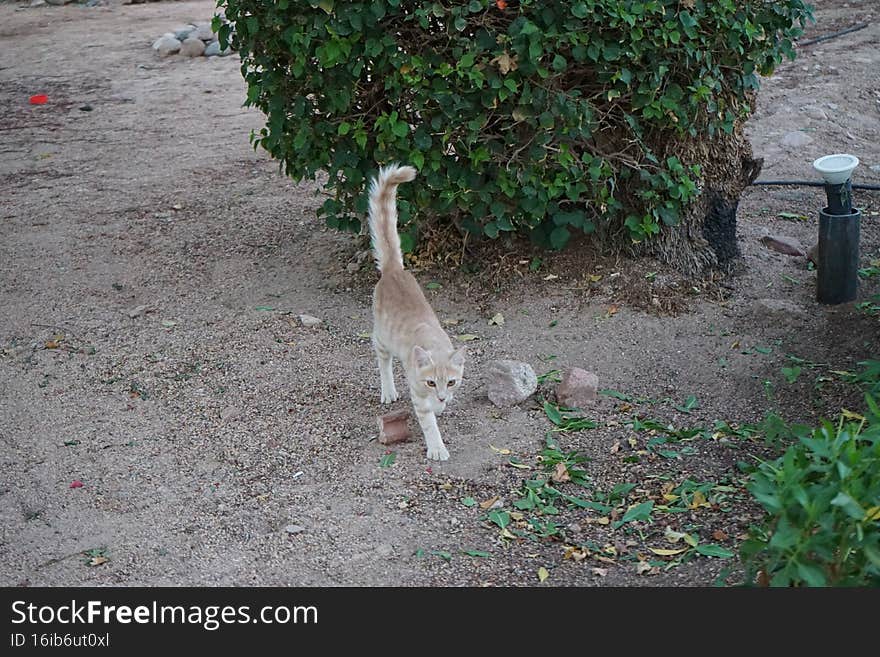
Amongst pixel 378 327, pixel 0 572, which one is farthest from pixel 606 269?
pixel 0 572

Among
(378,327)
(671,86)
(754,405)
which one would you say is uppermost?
(671,86)

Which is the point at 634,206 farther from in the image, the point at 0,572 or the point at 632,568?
the point at 0,572

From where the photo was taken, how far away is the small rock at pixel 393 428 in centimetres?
505

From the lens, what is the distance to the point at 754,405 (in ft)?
17.5

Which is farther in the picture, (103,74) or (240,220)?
(103,74)

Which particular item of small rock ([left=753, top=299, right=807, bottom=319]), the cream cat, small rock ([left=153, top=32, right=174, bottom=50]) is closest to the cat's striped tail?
the cream cat

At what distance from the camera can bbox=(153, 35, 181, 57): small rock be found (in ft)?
45.2

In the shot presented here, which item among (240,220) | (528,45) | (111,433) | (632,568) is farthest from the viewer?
(240,220)

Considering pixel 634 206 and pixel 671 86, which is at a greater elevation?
pixel 671 86

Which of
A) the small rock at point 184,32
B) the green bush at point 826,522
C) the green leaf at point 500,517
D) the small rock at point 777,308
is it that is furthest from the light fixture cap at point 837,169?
the small rock at point 184,32

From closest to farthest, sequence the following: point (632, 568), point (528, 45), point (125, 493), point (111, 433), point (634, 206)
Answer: point (632, 568)
point (125, 493)
point (111, 433)
point (528, 45)
point (634, 206)

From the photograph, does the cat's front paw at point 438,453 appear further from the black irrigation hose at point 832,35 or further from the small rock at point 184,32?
the small rock at point 184,32

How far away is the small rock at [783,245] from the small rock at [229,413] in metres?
3.90

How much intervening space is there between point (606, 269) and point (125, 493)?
328 cm
